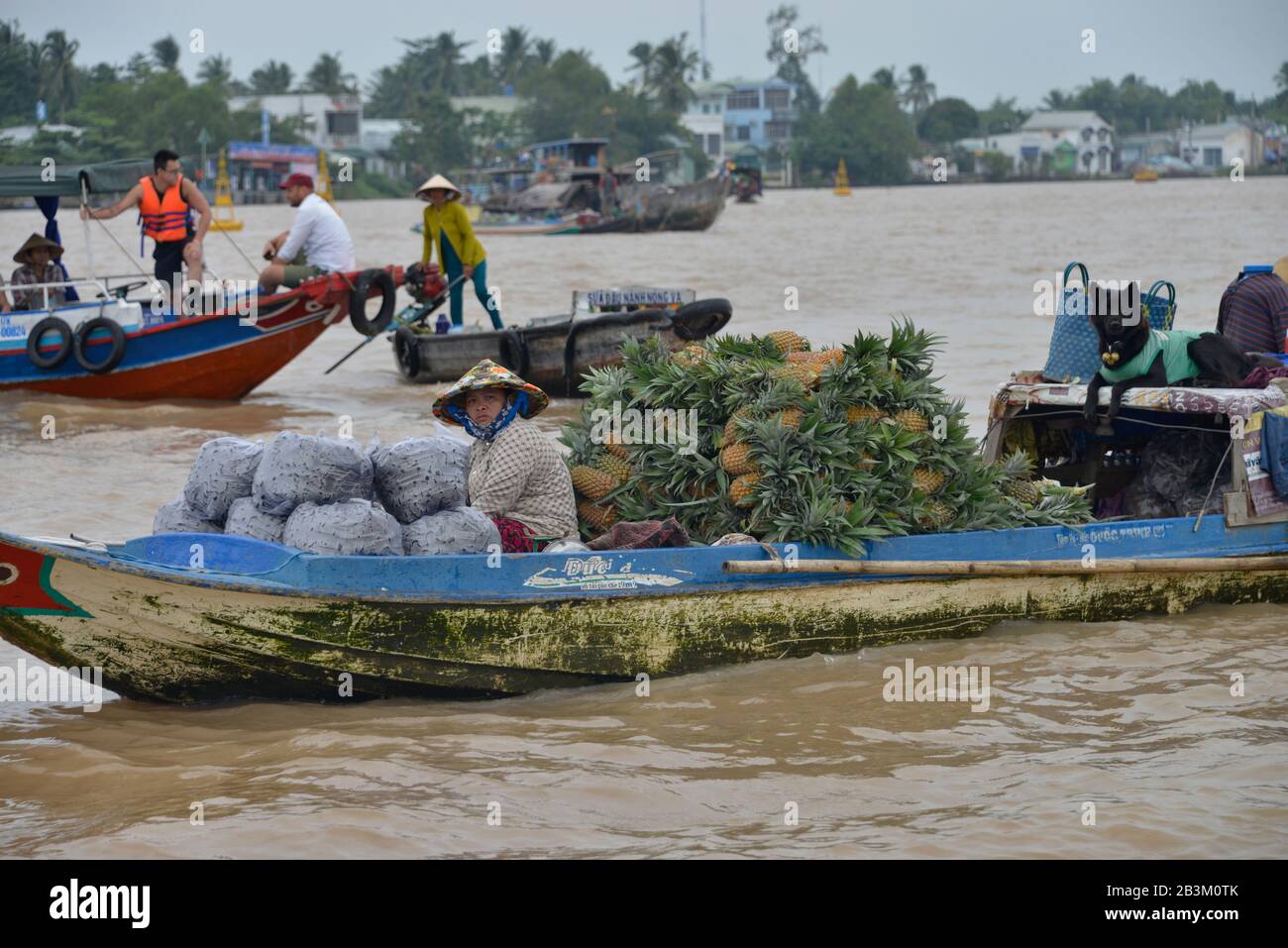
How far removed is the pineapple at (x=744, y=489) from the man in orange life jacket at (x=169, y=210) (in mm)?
7657

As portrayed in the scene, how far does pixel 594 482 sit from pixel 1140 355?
8.71ft

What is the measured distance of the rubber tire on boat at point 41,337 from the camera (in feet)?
44.3

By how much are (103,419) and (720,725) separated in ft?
28.8

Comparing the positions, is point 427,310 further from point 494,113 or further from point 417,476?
point 494,113

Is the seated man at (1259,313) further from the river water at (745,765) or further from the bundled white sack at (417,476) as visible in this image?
the bundled white sack at (417,476)

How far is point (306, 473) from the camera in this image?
19.0 feet

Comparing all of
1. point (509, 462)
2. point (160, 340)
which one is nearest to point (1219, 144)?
Result: point (160, 340)

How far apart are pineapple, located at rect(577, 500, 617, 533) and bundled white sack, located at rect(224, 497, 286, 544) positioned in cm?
144

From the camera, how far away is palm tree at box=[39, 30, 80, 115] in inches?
3848

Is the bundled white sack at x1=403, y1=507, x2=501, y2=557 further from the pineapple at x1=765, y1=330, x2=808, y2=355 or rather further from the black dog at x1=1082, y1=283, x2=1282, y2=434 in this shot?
the black dog at x1=1082, y1=283, x2=1282, y2=434

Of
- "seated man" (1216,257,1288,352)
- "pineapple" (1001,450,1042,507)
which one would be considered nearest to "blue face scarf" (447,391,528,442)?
Answer: "pineapple" (1001,450,1042,507)

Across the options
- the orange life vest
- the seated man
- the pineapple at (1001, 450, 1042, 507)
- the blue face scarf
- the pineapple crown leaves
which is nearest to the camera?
the blue face scarf
